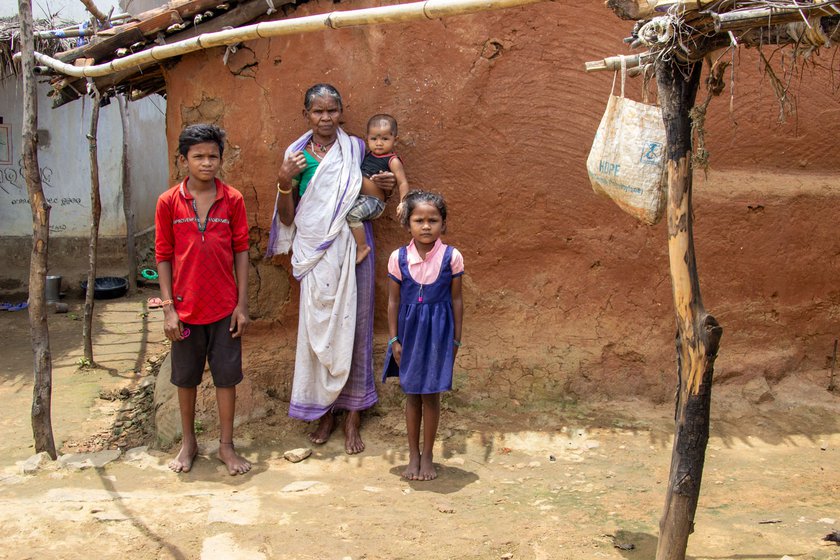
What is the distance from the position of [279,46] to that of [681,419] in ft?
9.94

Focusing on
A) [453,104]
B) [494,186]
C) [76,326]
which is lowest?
[76,326]

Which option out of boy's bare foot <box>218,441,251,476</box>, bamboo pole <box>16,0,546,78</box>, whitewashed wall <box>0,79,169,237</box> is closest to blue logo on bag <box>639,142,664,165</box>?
bamboo pole <box>16,0,546,78</box>

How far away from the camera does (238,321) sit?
13.5ft

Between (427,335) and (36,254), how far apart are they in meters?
2.22

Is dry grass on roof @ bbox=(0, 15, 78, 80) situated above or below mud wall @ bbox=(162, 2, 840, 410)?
above

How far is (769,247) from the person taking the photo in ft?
15.3

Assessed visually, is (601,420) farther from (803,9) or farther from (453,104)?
(803,9)

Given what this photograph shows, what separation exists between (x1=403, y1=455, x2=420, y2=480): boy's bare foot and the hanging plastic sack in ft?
5.98

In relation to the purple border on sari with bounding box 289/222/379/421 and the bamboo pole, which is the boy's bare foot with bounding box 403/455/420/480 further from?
the bamboo pole

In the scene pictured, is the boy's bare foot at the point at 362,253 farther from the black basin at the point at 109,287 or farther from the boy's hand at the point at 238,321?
the black basin at the point at 109,287

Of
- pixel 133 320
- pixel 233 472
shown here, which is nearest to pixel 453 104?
pixel 233 472

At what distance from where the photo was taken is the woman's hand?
14.4 ft

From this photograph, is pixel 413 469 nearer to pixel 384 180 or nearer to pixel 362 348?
pixel 362 348

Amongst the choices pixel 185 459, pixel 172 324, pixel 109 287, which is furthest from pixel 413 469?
pixel 109 287
